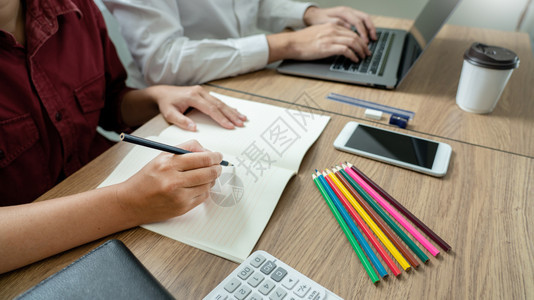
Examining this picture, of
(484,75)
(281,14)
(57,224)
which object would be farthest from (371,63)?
(57,224)

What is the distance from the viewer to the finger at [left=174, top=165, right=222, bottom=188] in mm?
467

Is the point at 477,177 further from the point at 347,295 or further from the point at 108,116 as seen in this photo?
the point at 108,116

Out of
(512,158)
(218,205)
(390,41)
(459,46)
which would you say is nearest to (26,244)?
(218,205)

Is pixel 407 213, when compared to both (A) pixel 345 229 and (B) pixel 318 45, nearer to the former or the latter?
(A) pixel 345 229

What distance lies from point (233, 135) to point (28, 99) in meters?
0.41

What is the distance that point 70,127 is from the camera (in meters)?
0.75

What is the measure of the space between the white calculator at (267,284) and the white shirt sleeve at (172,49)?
1.90ft

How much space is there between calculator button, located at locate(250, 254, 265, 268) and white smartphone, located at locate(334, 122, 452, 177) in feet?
0.92

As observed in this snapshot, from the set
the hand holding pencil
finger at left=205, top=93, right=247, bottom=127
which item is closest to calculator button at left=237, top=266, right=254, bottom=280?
the hand holding pencil

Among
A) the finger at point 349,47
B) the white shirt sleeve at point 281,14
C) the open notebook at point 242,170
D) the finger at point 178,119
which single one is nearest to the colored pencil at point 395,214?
the open notebook at point 242,170

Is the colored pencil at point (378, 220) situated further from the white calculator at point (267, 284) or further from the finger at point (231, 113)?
the finger at point (231, 113)

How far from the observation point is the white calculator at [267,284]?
0.38m

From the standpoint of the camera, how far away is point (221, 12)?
3.39 ft

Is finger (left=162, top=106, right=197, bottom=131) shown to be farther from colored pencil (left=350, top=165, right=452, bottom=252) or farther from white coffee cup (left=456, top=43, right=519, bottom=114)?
white coffee cup (left=456, top=43, right=519, bottom=114)
